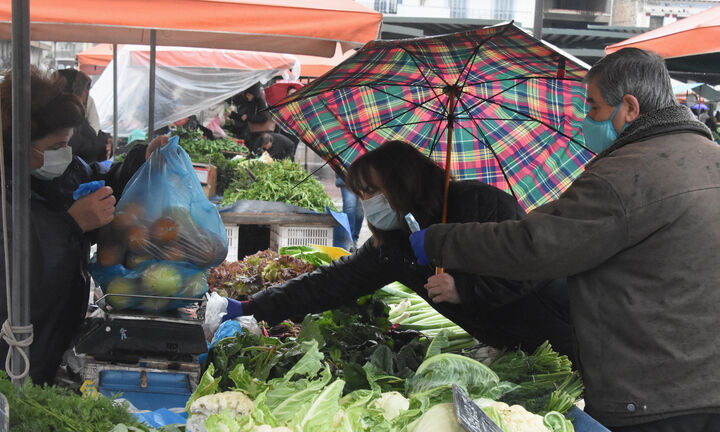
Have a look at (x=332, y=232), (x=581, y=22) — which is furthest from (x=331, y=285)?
(x=581, y=22)

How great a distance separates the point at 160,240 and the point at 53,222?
0.52m

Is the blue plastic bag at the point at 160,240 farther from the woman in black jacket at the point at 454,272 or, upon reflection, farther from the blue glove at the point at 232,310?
the woman in black jacket at the point at 454,272

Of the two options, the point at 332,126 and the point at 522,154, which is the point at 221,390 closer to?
the point at 332,126

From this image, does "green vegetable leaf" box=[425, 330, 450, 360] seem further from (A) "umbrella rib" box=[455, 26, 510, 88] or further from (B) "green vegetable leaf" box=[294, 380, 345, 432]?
(A) "umbrella rib" box=[455, 26, 510, 88]

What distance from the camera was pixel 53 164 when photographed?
286cm

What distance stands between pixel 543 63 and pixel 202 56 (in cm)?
892

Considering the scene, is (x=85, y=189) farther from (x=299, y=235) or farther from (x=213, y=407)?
(x=299, y=235)

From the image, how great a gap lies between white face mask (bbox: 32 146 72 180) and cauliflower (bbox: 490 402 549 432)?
192cm

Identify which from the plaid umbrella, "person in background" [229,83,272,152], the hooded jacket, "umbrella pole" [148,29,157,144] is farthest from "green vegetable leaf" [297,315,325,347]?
"person in background" [229,83,272,152]

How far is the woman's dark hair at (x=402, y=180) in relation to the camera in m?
3.30

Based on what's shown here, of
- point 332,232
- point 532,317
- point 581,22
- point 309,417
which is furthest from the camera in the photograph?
point 581,22

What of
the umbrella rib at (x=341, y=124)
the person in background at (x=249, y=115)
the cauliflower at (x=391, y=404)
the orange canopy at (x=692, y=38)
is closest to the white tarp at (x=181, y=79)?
the person in background at (x=249, y=115)

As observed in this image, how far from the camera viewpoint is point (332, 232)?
7.11 m

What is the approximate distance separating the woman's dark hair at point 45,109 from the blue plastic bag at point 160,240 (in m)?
0.42
